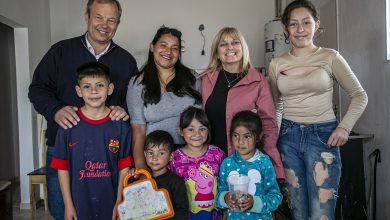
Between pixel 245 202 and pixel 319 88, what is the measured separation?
2.08 feet

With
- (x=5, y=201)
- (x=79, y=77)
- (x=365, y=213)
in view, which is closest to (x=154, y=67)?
(x=79, y=77)

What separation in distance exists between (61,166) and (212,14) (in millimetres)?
3803

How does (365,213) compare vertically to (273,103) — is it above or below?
below

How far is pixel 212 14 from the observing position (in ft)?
16.3

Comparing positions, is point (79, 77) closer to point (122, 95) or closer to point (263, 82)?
point (122, 95)

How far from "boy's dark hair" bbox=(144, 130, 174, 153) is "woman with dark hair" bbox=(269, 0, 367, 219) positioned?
56 centimetres

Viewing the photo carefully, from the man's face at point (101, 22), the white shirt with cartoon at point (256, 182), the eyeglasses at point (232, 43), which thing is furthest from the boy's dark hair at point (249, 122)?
the man's face at point (101, 22)

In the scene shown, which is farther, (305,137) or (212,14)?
(212,14)

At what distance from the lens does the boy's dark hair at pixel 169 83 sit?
1.77 m

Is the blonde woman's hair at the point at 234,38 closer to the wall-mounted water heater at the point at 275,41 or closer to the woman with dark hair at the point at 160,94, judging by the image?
the woman with dark hair at the point at 160,94

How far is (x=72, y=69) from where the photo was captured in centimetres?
186

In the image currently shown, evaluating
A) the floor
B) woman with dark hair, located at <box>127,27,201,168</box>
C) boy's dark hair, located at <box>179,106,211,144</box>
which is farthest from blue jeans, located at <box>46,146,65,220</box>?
the floor

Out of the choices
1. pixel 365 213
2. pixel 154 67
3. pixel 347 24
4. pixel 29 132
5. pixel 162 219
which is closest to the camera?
pixel 162 219

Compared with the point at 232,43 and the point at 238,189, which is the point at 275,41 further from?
the point at 238,189
